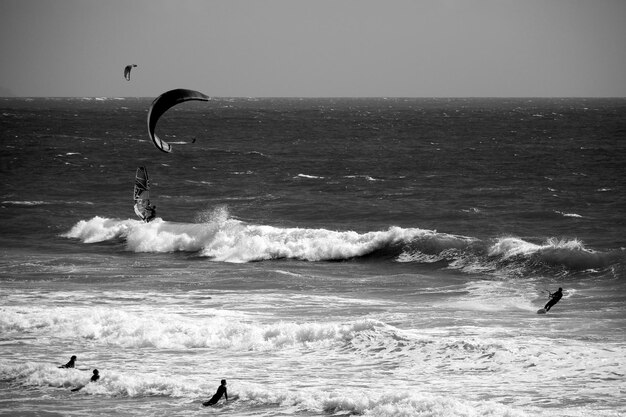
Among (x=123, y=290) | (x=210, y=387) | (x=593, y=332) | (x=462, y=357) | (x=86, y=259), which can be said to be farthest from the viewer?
(x=86, y=259)

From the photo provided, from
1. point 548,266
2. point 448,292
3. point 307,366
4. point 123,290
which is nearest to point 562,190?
point 548,266

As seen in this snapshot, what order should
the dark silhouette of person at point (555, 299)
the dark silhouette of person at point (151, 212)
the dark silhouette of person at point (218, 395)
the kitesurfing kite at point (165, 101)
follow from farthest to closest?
1. the dark silhouette of person at point (151, 212)
2. the kitesurfing kite at point (165, 101)
3. the dark silhouette of person at point (555, 299)
4. the dark silhouette of person at point (218, 395)

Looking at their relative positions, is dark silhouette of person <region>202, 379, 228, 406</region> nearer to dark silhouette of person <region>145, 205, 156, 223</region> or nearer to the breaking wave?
dark silhouette of person <region>145, 205, 156, 223</region>

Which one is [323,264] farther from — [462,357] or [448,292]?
[462,357]

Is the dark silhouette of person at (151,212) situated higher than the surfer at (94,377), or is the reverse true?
the dark silhouette of person at (151,212)

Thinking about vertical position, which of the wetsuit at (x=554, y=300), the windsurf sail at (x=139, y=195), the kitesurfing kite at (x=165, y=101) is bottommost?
the wetsuit at (x=554, y=300)

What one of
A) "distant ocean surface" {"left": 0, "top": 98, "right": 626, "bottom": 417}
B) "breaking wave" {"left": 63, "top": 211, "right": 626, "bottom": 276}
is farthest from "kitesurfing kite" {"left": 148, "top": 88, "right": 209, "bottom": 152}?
"breaking wave" {"left": 63, "top": 211, "right": 626, "bottom": 276}

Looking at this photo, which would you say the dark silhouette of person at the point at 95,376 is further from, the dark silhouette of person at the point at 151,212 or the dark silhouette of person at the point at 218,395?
the dark silhouette of person at the point at 151,212

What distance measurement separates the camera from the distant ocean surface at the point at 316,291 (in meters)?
19.2

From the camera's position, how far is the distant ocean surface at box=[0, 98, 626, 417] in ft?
63.0

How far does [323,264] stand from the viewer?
3522 centimetres

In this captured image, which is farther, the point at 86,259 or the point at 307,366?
the point at 86,259

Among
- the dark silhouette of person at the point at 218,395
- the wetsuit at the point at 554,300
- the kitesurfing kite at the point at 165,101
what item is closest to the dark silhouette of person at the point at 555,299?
the wetsuit at the point at 554,300

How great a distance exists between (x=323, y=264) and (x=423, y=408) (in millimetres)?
17553
